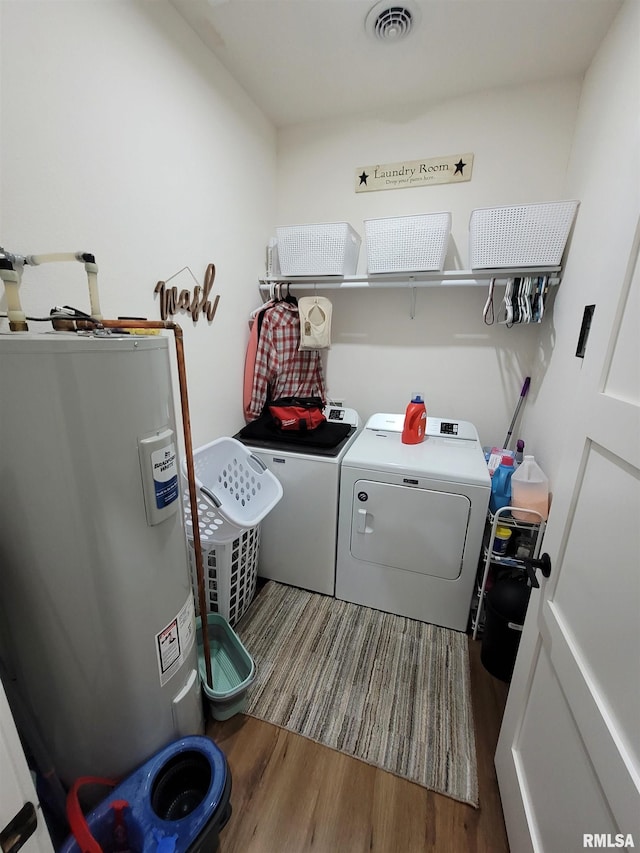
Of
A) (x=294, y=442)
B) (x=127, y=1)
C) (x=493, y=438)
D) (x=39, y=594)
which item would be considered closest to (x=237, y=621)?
(x=294, y=442)

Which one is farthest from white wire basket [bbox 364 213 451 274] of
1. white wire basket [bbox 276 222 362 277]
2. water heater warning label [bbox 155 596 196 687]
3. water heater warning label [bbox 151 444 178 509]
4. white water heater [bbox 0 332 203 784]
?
water heater warning label [bbox 155 596 196 687]

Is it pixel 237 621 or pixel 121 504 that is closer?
pixel 121 504

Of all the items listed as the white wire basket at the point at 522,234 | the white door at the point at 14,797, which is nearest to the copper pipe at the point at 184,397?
the white door at the point at 14,797

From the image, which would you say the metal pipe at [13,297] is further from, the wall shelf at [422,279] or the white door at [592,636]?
the wall shelf at [422,279]

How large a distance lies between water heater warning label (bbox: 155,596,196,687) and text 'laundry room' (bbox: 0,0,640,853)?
0.04 feet

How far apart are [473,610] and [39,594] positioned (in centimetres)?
195

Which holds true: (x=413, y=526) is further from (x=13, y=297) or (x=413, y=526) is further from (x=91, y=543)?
(x=13, y=297)

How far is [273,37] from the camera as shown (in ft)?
5.16

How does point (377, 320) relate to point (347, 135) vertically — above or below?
below

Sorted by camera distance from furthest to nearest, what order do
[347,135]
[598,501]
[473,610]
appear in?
[347,135] → [473,610] → [598,501]

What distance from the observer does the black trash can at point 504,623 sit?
4.90ft

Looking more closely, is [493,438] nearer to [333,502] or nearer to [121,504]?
[333,502]

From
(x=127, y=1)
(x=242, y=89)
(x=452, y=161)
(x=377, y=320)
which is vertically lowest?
(x=377, y=320)

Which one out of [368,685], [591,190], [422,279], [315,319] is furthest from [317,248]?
[368,685]
